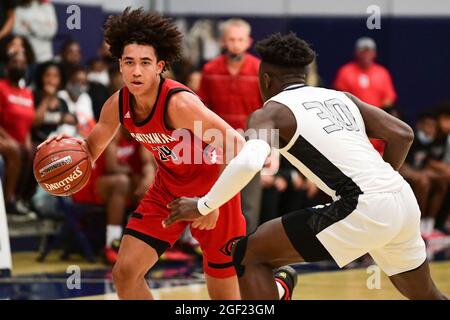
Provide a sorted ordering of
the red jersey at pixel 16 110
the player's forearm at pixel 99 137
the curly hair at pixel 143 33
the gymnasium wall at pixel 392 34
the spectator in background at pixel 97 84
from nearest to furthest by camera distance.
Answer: the curly hair at pixel 143 33
the player's forearm at pixel 99 137
the red jersey at pixel 16 110
the spectator in background at pixel 97 84
the gymnasium wall at pixel 392 34

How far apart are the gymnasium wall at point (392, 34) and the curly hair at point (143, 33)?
769 cm

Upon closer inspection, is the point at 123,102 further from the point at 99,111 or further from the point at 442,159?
the point at 442,159

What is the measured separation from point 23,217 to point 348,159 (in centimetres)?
614

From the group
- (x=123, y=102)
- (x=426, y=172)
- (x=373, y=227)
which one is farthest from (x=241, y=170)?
(x=426, y=172)

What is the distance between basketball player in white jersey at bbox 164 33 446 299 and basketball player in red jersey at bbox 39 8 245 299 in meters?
0.63

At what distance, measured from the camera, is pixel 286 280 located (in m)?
5.52

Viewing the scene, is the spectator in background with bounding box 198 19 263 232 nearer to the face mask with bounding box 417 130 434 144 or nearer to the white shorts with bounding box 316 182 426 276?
the face mask with bounding box 417 130 434 144

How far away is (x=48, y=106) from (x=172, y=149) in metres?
4.92

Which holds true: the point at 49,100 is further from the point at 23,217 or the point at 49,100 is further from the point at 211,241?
the point at 211,241

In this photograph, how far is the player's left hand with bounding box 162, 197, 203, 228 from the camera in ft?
15.9

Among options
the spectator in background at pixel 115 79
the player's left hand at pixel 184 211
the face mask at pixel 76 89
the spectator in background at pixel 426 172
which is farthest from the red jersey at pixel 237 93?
the player's left hand at pixel 184 211

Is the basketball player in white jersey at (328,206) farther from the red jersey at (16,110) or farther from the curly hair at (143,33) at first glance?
the red jersey at (16,110)

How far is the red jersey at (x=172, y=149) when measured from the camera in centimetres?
561

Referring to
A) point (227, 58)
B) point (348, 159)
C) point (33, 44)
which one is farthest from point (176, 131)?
point (33, 44)
